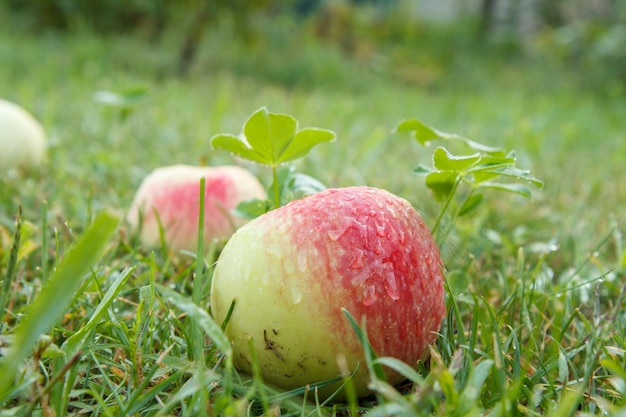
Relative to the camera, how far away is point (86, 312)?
1.02m

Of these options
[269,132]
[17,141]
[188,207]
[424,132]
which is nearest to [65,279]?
[269,132]

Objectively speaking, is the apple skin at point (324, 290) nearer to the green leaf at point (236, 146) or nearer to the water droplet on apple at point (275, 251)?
the water droplet on apple at point (275, 251)

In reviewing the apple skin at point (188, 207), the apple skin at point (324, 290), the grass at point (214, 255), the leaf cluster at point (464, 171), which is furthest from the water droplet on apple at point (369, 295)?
the apple skin at point (188, 207)

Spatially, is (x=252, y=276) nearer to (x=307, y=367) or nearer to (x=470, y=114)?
(x=307, y=367)

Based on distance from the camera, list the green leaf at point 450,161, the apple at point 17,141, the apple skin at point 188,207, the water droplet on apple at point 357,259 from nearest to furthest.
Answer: the water droplet on apple at point 357,259, the green leaf at point 450,161, the apple skin at point 188,207, the apple at point 17,141

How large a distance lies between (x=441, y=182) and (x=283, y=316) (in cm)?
43

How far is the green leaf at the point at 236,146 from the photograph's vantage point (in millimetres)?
1073

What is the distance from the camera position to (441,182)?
1.08 m

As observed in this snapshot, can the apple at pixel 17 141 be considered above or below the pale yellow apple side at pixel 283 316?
below

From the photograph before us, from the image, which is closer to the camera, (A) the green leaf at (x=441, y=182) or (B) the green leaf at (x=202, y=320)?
(B) the green leaf at (x=202, y=320)

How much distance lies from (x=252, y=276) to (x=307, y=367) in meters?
0.14

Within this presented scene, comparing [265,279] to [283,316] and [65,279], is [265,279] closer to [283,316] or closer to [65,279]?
[283,316]

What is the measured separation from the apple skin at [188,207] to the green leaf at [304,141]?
36 cm

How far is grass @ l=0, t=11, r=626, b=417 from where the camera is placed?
73 centimetres
